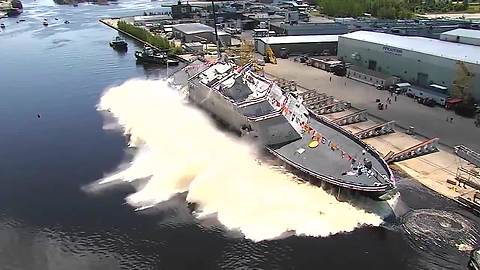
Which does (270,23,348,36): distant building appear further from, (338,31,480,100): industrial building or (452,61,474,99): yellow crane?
(452,61,474,99): yellow crane

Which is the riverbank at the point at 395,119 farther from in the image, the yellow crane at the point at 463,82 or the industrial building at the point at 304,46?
the industrial building at the point at 304,46

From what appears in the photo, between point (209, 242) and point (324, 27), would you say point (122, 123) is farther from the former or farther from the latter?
point (324, 27)

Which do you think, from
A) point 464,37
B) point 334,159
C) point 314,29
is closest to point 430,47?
point 464,37

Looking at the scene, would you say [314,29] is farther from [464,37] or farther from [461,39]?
[464,37]

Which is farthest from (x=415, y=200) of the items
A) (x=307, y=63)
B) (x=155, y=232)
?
(x=307, y=63)

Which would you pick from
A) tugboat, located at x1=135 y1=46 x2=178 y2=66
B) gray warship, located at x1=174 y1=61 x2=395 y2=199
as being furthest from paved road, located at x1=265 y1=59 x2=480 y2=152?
tugboat, located at x1=135 y1=46 x2=178 y2=66

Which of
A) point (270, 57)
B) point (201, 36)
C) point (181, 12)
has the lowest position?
point (270, 57)

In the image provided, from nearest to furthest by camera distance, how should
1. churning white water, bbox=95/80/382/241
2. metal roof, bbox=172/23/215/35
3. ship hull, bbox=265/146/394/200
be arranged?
churning white water, bbox=95/80/382/241
ship hull, bbox=265/146/394/200
metal roof, bbox=172/23/215/35
